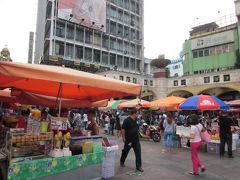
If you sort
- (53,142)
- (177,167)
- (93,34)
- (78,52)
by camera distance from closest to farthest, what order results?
(53,142) → (177,167) → (78,52) → (93,34)

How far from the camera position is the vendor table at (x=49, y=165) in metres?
4.43

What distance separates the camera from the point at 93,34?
53.0 meters

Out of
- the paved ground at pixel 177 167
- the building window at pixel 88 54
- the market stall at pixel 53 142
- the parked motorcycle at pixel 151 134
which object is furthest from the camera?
the building window at pixel 88 54

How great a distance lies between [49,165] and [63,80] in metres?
1.75

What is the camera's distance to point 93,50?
5262cm

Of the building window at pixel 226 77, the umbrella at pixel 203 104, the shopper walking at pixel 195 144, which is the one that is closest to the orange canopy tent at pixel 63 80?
the shopper walking at pixel 195 144

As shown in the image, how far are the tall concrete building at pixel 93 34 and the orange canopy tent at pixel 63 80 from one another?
3747 cm

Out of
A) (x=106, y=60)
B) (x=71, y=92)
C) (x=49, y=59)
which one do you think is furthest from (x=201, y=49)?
(x=71, y=92)

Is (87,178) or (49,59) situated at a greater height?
(49,59)

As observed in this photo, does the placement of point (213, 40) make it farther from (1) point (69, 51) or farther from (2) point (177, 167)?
(2) point (177, 167)

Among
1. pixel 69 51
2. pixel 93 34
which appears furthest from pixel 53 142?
pixel 93 34

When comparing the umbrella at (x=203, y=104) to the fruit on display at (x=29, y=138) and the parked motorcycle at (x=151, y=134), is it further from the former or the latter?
the fruit on display at (x=29, y=138)

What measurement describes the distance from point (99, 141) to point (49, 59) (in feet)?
128

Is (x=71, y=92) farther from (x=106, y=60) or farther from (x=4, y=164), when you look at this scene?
(x=106, y=60)
